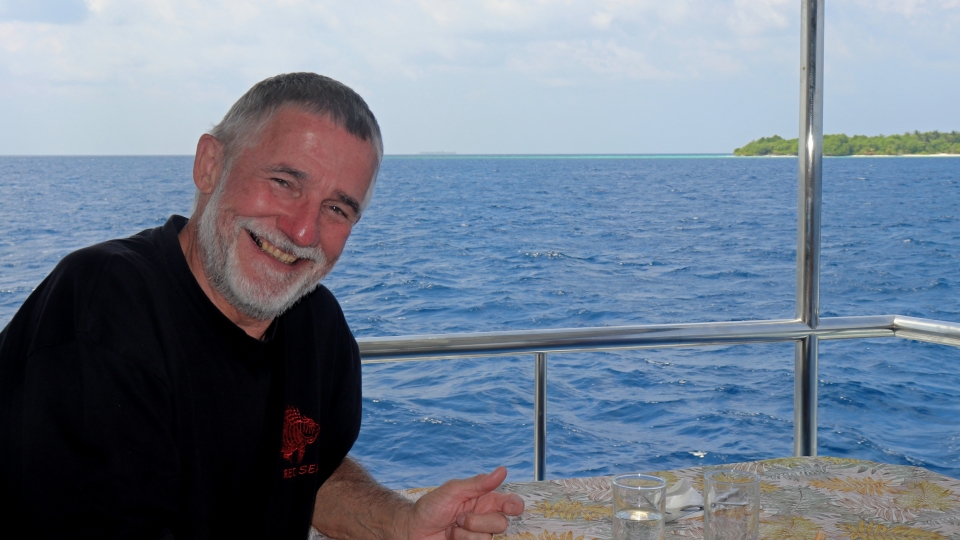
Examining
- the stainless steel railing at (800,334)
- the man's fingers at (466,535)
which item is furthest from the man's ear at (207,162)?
the stainless steel railing at (800,334)

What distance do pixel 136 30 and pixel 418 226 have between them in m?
16.5

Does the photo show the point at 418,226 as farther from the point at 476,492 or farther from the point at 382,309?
the point at 476,492

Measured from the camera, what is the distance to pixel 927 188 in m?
37.8

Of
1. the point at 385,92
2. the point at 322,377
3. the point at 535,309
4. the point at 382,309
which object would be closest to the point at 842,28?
the point at 385,92

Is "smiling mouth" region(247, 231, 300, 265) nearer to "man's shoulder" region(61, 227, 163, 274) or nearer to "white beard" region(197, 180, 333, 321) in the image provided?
"white beard" region(197, 180, 333, 321)

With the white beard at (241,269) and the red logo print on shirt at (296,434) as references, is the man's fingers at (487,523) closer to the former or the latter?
the red logo print on shirt at (296,434)

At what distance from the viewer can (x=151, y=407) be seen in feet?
3.20

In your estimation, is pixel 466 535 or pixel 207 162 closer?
pixel 466 535

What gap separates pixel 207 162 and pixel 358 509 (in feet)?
1.99

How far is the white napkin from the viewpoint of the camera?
1.17 metres

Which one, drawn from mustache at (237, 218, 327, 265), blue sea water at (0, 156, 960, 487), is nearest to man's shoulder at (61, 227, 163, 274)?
mustache at (237, 218, 327, 265)

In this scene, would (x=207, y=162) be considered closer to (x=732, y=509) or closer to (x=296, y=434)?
(x=296, y=434)

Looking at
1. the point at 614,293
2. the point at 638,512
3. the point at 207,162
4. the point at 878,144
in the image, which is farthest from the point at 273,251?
the point at 878,144

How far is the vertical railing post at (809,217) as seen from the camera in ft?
7.68
